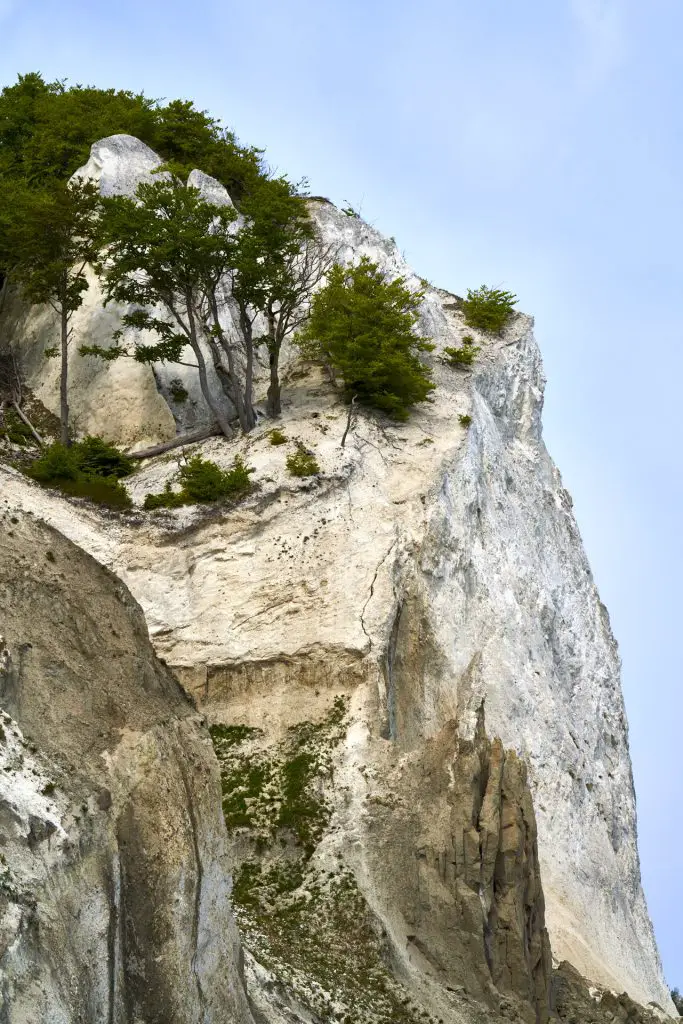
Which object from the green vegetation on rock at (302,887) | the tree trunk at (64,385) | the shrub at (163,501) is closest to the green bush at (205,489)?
the shrub at (163,501)

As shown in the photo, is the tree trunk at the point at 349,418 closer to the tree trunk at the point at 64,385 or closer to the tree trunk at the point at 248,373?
the tree trunk at the point at 248,373

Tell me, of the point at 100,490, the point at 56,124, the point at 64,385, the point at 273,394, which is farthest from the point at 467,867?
the point at 56,124

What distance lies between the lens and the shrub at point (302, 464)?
3884 centimetres

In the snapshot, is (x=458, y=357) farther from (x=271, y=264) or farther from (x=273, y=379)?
(x=271, y=264)

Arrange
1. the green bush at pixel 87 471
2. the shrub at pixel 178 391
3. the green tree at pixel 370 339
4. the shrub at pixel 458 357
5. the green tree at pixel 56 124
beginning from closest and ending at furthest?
A: 1. the green bush at pixel 87 471
2. the green tree at pixel 370 339
3. the shrub at pixel 178 391
4. the shrub at pixel 458 357
5. the green tree at pixel 56 124

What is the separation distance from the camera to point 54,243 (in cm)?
4422

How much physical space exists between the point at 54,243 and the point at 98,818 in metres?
32.9

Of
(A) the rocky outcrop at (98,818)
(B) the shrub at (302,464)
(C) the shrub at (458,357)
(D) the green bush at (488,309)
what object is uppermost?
(D) the green bush at (488,309)

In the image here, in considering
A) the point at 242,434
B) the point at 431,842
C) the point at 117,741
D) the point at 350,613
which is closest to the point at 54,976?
the point at 117,741

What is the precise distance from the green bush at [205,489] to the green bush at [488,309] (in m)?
18.8

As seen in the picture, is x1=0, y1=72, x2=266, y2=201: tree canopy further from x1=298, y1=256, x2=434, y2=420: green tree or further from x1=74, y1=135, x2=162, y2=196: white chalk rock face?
x1=298, y1=256, x2=434, y2=420: green tree

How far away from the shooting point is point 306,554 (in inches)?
1416

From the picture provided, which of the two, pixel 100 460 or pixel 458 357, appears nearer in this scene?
pixel 100 460

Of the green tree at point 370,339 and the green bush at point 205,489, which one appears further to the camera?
the green tree at point 370,339
